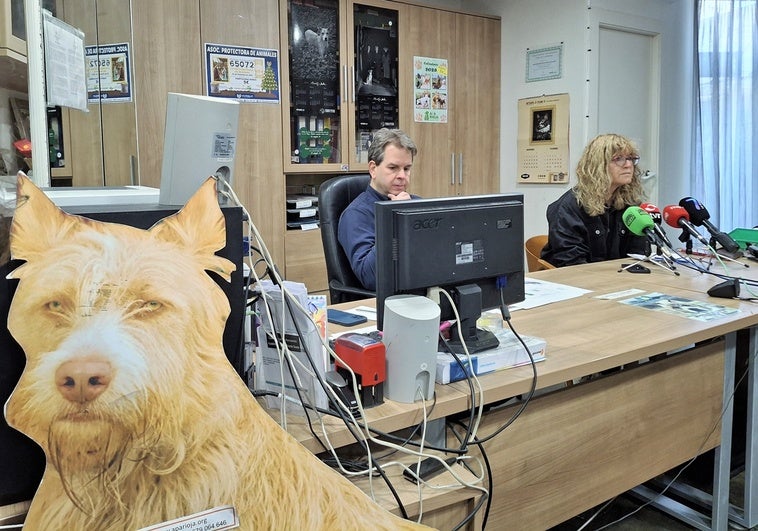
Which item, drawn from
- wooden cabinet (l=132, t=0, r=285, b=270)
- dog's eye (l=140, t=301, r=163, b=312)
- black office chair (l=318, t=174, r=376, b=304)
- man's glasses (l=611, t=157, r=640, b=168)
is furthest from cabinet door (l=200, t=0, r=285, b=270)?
dog's eye (l=140, t=301, r=163, b=312)

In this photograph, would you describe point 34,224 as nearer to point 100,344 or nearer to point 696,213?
point 100,344

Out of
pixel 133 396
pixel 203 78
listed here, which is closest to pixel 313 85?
pixel 203 78

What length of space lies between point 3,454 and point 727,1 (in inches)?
183

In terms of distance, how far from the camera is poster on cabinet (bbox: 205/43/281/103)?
3174mm

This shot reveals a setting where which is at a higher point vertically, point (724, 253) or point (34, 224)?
point (34, 224)

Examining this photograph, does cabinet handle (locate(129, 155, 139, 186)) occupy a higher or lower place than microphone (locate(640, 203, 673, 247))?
higher

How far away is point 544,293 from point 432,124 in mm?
2110

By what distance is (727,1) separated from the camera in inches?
160

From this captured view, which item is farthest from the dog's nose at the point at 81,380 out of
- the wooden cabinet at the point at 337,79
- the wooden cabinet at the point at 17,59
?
the wooden cabinet at the point at 337,79

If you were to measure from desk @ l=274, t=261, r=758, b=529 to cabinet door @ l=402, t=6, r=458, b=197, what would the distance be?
203cm

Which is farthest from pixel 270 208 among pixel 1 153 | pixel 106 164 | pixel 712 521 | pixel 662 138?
pixel 662 138

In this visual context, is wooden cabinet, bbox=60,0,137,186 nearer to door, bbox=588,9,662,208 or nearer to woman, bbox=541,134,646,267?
woman, bbox=541,134,646,267

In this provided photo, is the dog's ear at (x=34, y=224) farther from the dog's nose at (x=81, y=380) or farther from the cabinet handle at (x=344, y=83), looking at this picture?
the cabinet handle at (x=344, y=83)

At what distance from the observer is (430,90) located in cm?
398
